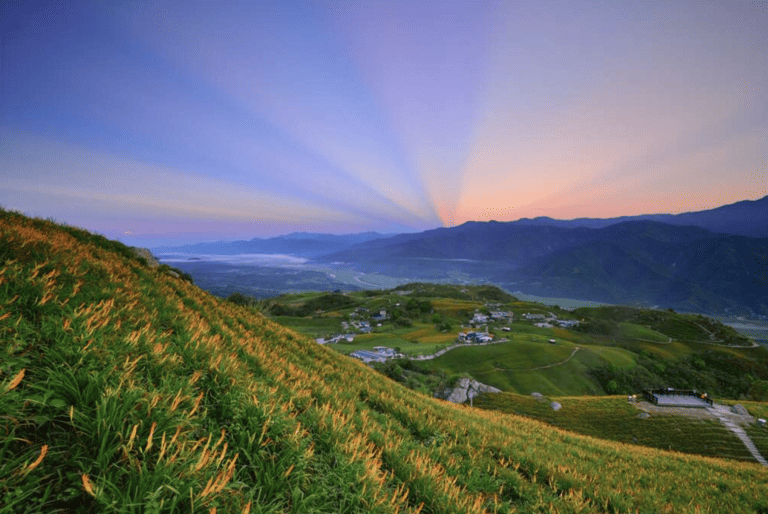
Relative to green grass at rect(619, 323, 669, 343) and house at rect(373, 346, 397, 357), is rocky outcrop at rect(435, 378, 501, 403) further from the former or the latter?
green grass at rect(619, 323, 669, 343)

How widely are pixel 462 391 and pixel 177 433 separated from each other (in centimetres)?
5576

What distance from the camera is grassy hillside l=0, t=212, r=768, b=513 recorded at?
256cm

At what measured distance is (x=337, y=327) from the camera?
5162 inches

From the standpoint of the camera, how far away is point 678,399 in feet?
185

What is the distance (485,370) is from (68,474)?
79.5m

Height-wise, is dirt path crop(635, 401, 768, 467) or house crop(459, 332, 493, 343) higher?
dirt path crop(635, 401, 768, 467)

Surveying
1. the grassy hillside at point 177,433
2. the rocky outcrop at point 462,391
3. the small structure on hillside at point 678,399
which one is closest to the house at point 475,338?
the small structure on hillside at point 678,399

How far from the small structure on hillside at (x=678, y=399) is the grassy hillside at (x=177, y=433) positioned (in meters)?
62.5

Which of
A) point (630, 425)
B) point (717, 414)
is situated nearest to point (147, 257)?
point (630, 425)

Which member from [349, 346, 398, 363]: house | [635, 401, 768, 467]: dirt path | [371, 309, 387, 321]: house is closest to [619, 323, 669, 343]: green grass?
[635, 401, 768, 467]: dirt path

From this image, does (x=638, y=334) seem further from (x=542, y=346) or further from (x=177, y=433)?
(x=177, y=433)

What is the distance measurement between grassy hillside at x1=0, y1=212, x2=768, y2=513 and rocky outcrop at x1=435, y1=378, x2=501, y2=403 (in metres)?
43.9

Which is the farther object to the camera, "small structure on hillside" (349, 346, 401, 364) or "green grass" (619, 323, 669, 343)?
"green grass" (619, 323, 669, 343)

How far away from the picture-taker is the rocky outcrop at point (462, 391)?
165 ft
